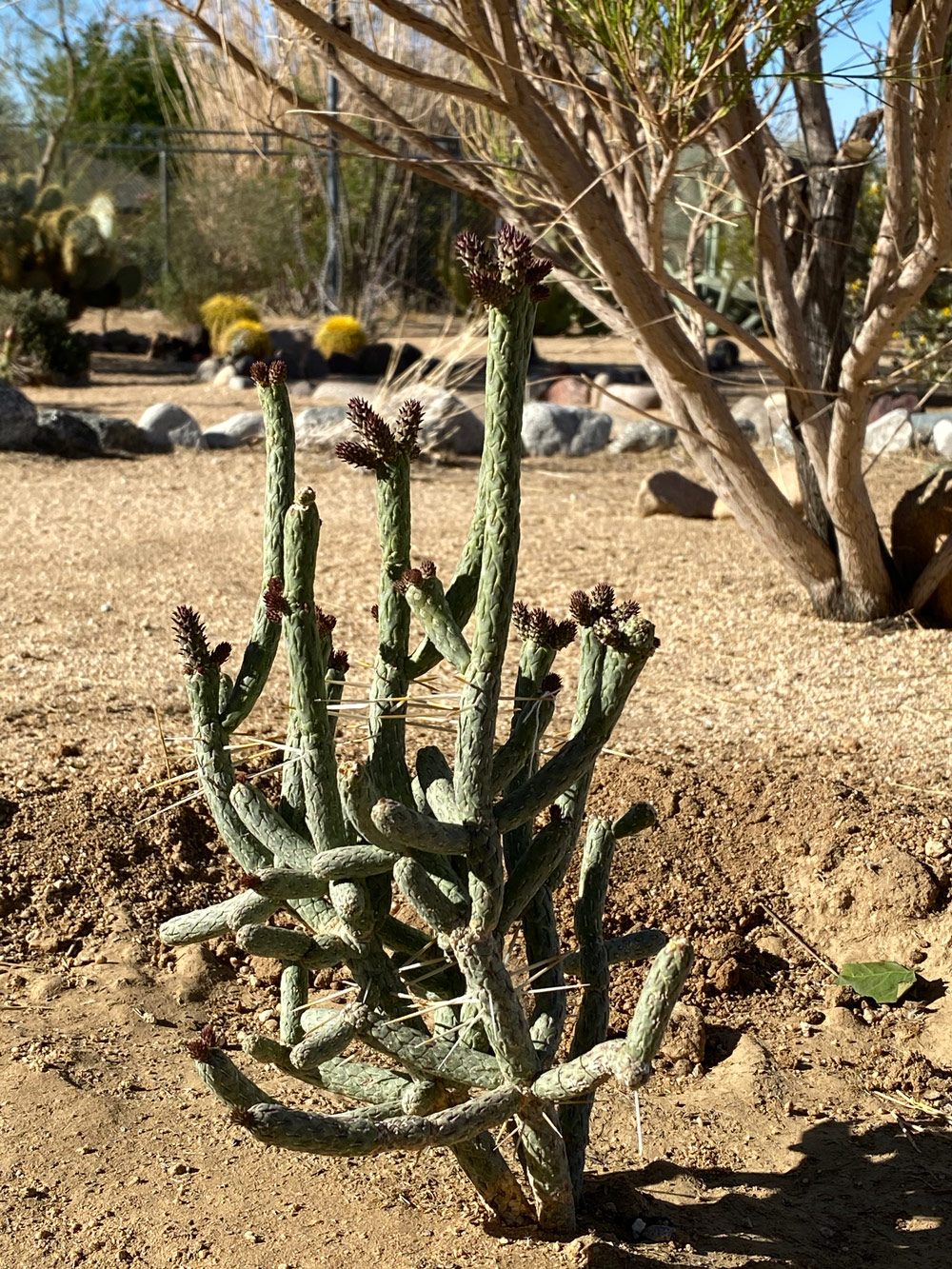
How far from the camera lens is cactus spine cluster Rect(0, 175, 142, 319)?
14133 mm

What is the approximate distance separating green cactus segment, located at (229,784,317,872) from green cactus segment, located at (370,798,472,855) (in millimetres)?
262

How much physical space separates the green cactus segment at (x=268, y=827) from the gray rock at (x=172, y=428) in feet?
26.8

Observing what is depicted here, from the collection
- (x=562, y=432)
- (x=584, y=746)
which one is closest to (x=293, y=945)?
(x=584, y=746)

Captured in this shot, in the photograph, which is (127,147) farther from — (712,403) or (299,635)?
(299,635)

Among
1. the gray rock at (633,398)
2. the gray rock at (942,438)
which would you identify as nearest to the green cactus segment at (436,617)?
the gray rock at (942,438)

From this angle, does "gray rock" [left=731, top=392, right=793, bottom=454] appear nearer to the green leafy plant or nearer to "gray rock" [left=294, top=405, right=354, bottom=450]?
"gray rock" [left=294, top=405, right=354, bottom=450]

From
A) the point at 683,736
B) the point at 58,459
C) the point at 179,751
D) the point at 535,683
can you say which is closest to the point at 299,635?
the point at 535,683

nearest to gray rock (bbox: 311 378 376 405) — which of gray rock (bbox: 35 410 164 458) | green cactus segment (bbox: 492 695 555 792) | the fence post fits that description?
gray rock (bbox: 35 410 164 458)

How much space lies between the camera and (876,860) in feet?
10.4

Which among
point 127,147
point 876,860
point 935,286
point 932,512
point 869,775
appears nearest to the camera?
Result: point 876,860

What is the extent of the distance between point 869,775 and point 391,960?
196 cm

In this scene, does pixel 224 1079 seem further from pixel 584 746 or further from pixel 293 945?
pixel 584 746

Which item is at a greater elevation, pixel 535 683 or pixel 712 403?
pixel 712 403

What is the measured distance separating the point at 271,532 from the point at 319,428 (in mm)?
7720
